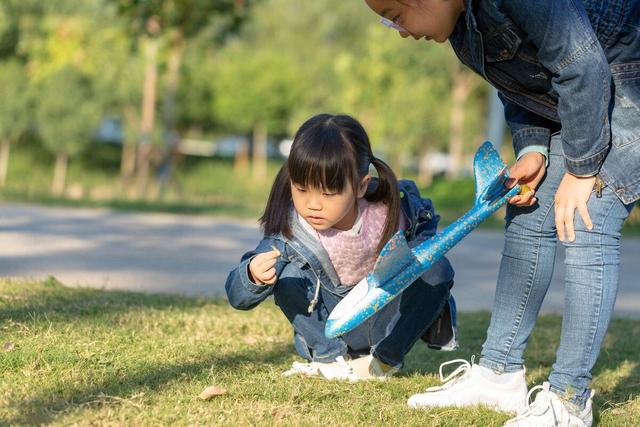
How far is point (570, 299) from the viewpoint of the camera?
267 cm

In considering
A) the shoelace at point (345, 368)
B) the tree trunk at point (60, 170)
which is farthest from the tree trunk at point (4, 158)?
the shoelace at point (345, 368)

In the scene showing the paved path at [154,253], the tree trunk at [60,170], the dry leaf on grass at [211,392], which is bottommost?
the tree trunk at [60,170]

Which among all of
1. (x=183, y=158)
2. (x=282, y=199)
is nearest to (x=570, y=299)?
(x=282, y=199)

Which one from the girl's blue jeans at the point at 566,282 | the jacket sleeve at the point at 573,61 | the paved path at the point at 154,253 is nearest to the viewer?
the jacket sleeve at the point at 573,61

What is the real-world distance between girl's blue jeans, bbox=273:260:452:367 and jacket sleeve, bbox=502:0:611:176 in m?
0.79

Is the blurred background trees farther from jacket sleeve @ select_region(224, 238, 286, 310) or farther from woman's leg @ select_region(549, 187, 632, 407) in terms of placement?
woman's leg @ select_region(549, 187, 632, 407)

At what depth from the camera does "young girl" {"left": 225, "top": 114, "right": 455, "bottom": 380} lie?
2943 millimetres

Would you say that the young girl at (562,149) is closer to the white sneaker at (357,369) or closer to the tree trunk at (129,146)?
the white sneaker at (357,369)

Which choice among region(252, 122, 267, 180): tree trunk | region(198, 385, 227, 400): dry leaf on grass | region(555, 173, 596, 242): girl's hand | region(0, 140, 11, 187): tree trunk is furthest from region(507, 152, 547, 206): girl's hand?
region(252, 122, 267, 180): tree trunk

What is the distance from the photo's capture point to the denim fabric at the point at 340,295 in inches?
120

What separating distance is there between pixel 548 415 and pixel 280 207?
1.06 meters

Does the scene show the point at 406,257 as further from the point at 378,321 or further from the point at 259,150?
the point at 259,150

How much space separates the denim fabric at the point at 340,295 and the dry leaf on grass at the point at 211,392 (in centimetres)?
34

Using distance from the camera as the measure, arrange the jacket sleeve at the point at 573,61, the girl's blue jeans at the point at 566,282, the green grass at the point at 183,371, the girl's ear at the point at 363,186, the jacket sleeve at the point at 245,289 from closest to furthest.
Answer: the jacket sleeve at the point at 573,61 < the green grass at the point at 183,371 < the girl's blue jeans at the point at 566,282 < the jacket sleeve at the point at 245,289 < the girl's ear at the point at 363,186
